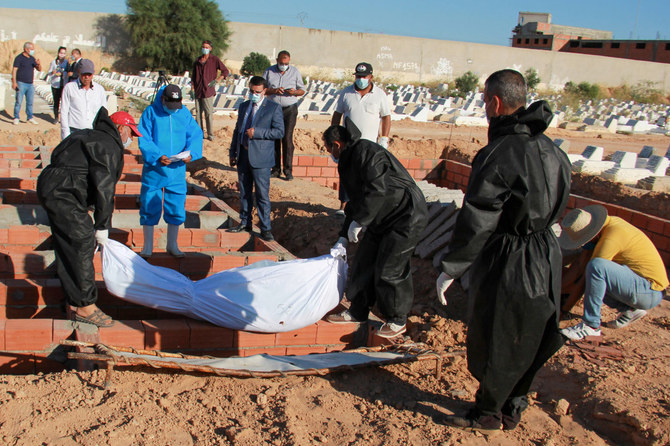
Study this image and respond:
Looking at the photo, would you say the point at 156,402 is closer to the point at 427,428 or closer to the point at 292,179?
the point at 427,428

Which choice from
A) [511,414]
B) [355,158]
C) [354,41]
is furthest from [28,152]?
[354,41]

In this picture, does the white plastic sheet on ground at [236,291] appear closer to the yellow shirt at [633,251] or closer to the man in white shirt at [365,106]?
the yellow shirt at [633,251]

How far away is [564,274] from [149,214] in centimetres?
340

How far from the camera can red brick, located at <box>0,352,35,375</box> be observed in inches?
144

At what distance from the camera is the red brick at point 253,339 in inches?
157

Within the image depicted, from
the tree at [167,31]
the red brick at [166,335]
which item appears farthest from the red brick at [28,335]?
the tree at [167,31]

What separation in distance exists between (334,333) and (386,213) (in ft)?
3.16

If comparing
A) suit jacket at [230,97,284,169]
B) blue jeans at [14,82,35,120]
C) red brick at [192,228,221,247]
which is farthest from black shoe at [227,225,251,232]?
blue jeans at [14,82,35,120]

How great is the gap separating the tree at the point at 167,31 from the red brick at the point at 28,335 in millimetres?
31417

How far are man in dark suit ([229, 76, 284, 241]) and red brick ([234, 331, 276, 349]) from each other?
177 centimetres

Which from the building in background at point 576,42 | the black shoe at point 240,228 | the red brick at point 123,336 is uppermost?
the building in background at point 576,42

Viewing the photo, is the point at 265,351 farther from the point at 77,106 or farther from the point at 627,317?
the point at 77,106

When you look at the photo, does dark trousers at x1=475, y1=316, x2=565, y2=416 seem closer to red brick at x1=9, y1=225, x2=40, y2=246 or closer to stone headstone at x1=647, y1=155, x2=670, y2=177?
red brick at x1=9, y1=225, x2=40, y2=246

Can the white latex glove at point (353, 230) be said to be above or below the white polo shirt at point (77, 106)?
below
